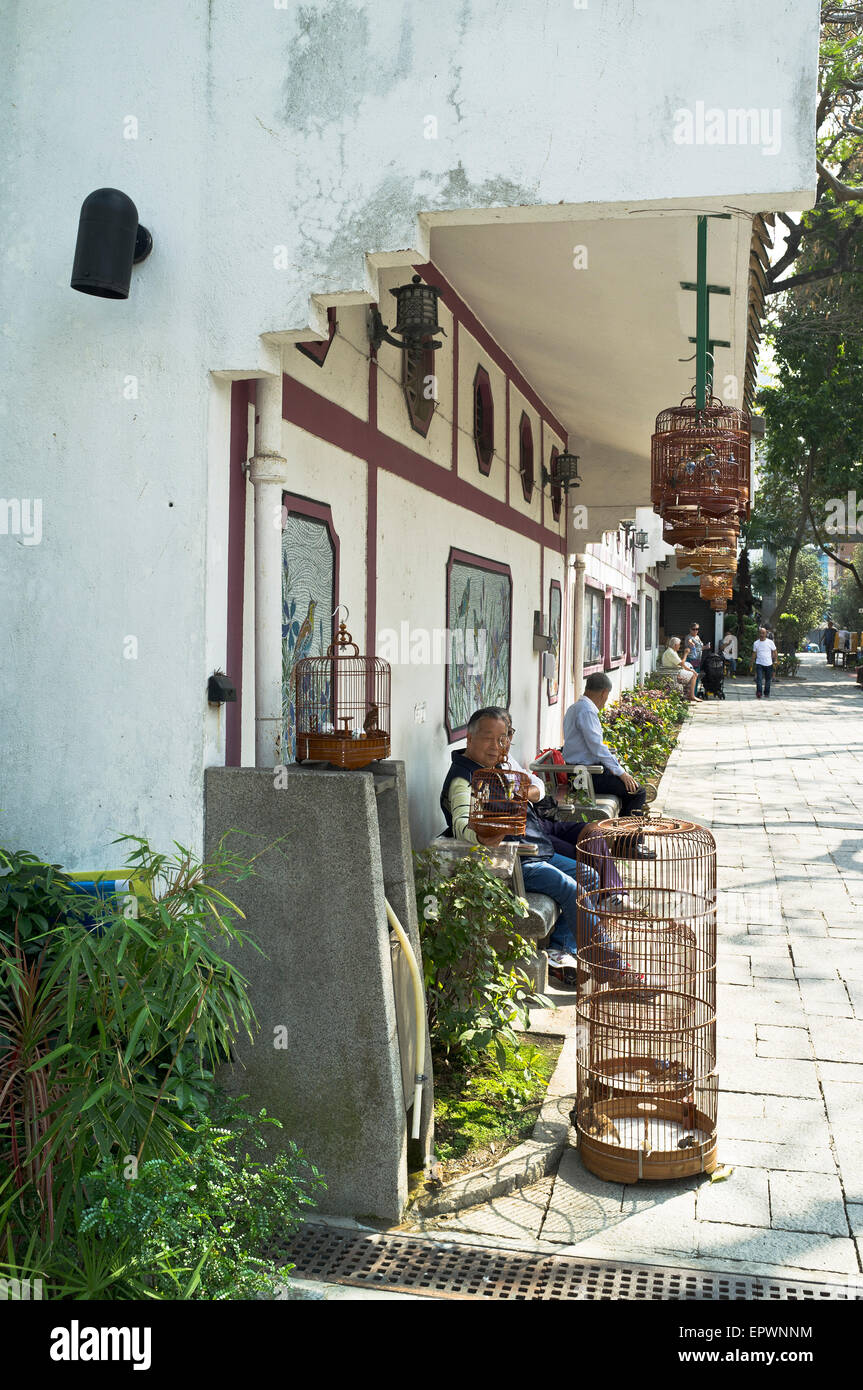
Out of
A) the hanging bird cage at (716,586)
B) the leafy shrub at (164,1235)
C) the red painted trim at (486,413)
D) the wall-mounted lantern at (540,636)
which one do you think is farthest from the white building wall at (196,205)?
the wall-mounted lantern at (540,636)

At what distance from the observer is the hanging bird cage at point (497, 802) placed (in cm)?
516

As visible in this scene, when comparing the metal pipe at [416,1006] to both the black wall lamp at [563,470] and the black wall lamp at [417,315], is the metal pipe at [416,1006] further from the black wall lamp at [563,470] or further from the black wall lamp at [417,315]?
the black wall lamp at [563,470]

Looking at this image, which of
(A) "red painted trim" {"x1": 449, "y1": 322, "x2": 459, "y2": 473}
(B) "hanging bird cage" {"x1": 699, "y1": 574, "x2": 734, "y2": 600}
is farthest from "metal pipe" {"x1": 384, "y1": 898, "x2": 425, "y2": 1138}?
(A) "red painted trim" {"x1": 449, "y1": 322, "x2": 459, "y2": 473}

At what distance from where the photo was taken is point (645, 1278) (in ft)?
9.89

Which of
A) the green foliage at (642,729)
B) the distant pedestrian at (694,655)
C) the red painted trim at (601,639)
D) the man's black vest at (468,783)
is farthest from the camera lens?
the distant pedestrian at (694,655)

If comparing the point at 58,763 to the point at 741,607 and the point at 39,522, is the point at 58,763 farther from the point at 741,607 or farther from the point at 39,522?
the point at 741,607

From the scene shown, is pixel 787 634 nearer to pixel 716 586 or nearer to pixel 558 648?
pixel 558 648

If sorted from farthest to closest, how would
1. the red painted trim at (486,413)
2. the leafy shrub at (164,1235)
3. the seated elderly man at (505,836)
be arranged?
1. the red painted trim at (486,413)
2. the seated elderly man at (505,836)
3. the leafy shrub at (164,1235)

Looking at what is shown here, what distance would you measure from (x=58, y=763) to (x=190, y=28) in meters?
2.46

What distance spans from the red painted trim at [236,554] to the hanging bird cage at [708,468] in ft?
7.17

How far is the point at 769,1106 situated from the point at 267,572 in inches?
106

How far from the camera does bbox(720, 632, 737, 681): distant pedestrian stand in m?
31.9

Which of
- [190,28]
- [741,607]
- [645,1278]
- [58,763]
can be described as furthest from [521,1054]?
[741,607]

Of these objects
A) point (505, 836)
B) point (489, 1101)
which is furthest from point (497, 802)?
point (489, 1101)
